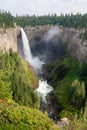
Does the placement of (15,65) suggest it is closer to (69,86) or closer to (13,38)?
(69,86)

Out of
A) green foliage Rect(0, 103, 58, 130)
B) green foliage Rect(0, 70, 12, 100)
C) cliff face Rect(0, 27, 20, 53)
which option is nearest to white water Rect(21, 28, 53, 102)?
cliff face Rect(0, 27, 20, 53)

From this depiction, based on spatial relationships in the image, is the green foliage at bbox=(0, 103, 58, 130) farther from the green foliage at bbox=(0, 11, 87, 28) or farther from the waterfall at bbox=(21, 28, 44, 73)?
the waterfall at bbox=(21, 28, 44, 73)

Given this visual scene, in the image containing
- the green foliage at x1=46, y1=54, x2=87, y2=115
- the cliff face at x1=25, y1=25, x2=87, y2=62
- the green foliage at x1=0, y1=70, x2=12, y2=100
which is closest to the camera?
the green foliage at x1=0, y1=70, x2=12, y2=100

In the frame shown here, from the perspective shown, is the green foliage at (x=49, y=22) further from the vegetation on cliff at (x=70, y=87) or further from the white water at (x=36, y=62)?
the vegetation on cliff at (x=70, y=87)

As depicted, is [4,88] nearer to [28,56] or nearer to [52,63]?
[52,63]

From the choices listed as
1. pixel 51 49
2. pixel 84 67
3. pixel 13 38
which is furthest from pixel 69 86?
pixel 51 49

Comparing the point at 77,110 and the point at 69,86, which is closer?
the point at 77,110

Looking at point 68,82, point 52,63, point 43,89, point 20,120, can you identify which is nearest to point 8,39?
point 52,63
